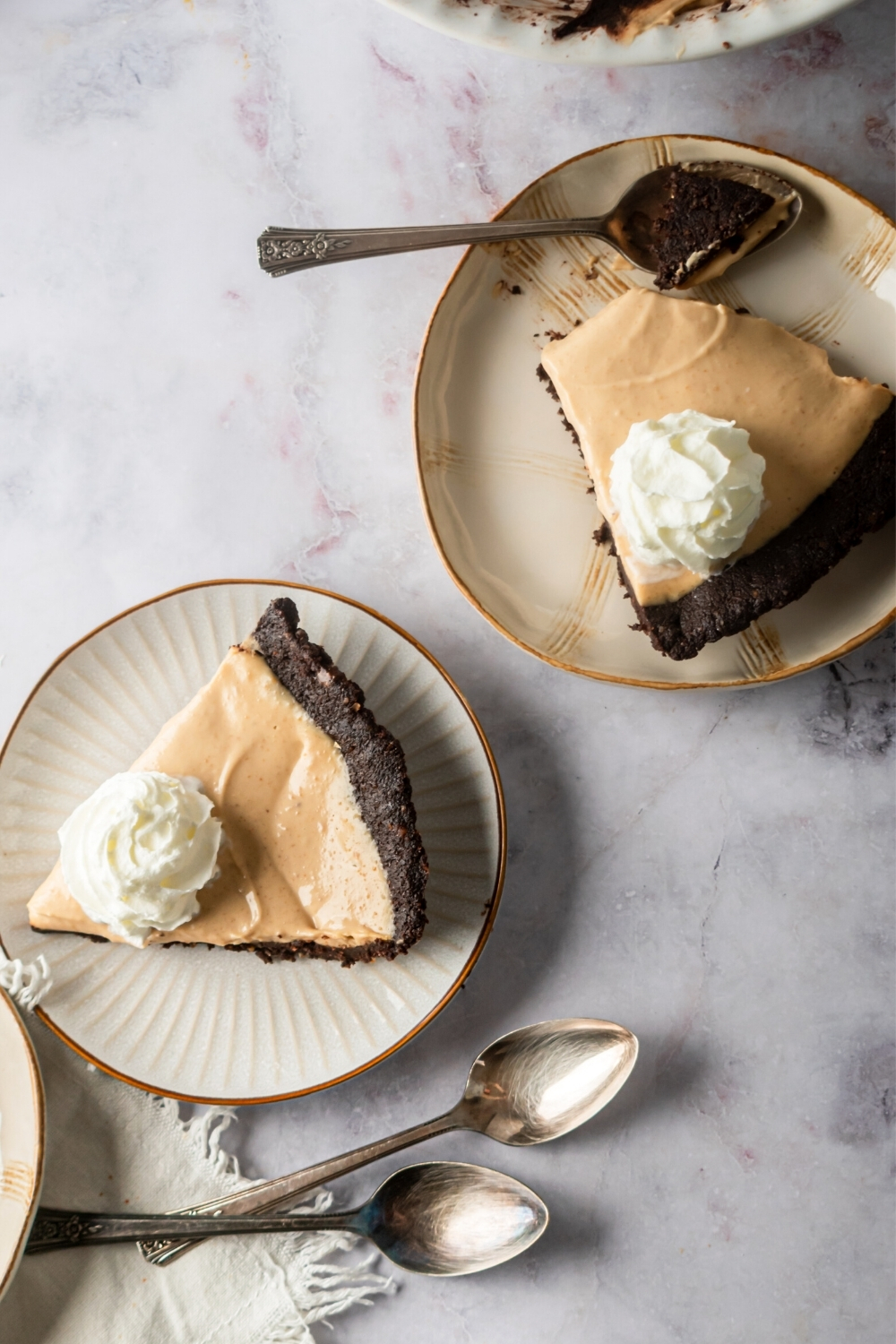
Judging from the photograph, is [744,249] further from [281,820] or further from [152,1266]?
[152,1266]

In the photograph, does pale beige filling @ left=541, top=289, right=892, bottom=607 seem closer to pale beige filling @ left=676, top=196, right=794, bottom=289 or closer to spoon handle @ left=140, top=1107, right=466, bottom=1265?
pale beige filling @ left=676, top=196, right=794, bottom=289

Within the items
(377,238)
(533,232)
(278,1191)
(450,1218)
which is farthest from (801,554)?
(278,1191)

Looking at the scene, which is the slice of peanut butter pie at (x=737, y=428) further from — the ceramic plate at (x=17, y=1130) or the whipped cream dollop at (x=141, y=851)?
the ceramic plate at (x=17, y=1130)

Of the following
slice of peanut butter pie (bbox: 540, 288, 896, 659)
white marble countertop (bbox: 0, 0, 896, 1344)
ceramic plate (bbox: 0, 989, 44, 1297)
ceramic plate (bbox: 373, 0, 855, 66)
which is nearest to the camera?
ceramic plate (bbox: 373, 0, 855, 66)

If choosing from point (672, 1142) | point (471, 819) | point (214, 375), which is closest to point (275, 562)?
point (214, 375)

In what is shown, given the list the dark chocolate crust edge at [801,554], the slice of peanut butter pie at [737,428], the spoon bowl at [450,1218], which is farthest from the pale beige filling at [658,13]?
the spoon bowl at [450,1218]

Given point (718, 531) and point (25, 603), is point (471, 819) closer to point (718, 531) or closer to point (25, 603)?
point (718, 531)

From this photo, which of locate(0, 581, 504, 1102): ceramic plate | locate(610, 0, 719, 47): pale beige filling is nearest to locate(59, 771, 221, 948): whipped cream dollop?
locate(0, 581, 504, 1102): ceramic plate
